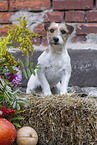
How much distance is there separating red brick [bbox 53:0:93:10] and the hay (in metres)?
1.26

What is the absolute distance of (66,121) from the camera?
135cm

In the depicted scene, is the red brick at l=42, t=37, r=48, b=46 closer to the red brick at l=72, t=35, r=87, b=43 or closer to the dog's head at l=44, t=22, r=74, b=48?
the red brick at l=72, t=35, r=87, b=43

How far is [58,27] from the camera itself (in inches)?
62.6

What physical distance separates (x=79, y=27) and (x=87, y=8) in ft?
0.74

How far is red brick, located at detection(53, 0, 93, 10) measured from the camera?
7.46 ft

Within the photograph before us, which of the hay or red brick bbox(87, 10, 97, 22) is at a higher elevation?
red brick bbox(87, 10, 97, 22)

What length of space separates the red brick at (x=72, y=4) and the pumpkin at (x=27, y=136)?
1.45 meters

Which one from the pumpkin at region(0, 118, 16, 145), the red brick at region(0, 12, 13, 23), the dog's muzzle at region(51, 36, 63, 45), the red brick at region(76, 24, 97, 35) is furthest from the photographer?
the red brick at region(0, 12, 13, 23)

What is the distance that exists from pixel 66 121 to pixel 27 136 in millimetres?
264

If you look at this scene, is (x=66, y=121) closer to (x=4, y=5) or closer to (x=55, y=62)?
(x=55, y=62)

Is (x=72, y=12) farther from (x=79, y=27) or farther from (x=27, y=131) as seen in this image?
(x=27, y=131)

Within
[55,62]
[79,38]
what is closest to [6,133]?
[55,62]

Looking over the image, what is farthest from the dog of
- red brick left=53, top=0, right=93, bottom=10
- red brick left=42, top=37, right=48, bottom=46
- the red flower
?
red brick left=53, top=0, right=93, bottom=10

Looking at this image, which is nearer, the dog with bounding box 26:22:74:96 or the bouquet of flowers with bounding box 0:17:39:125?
the bouquet of flowers with bounding box 0:17:39:125
